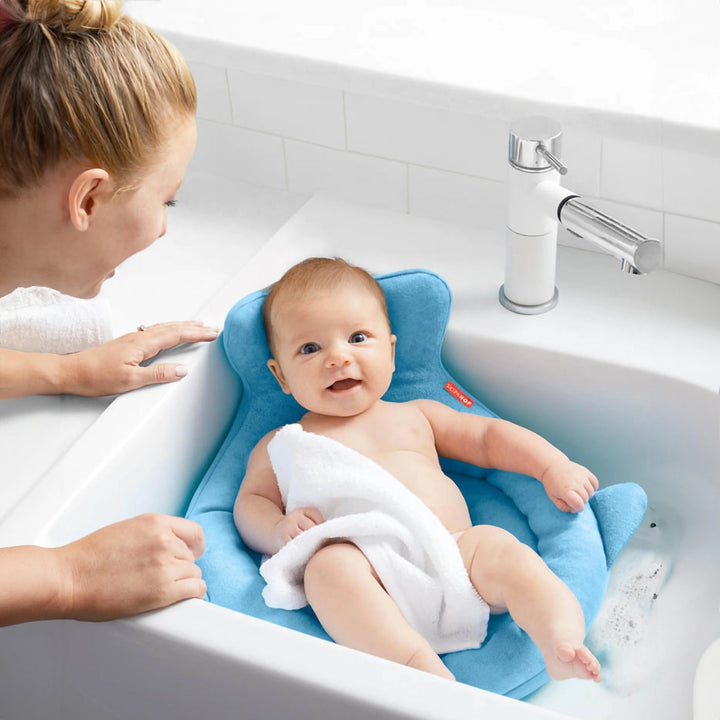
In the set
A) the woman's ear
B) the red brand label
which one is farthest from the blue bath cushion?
the woman's ear

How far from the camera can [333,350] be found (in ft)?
3.84

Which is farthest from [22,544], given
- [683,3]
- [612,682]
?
[683,3]

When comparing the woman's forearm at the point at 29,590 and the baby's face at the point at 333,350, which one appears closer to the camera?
the woman's forearm at the point at 29,590

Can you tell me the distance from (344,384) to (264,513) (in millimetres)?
184

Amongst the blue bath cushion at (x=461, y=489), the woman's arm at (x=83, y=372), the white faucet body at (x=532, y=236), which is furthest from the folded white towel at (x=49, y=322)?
the white faucet body at (x=532, y=236)

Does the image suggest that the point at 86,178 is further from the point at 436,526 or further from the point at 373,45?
the point at 373,45

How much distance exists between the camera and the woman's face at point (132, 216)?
0.92 metres

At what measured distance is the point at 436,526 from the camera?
1.06m

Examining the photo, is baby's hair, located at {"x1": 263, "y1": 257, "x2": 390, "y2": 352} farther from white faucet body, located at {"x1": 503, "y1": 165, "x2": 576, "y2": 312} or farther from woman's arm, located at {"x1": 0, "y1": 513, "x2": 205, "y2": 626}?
woman's arm, located at {"x1": 0, "y1": 513, "x2": 205, "y2": 626}

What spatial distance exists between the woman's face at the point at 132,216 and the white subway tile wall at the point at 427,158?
1.63 ft

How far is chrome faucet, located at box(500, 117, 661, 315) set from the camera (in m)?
0.97

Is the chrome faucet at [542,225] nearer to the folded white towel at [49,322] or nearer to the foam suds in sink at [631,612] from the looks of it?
the foam suds in sink at [631,612]

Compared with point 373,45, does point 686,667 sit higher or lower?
lower

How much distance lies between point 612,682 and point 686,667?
77 mm
